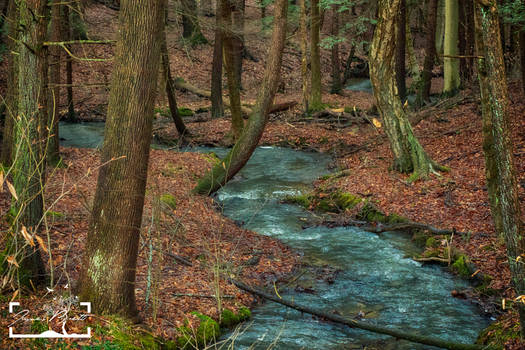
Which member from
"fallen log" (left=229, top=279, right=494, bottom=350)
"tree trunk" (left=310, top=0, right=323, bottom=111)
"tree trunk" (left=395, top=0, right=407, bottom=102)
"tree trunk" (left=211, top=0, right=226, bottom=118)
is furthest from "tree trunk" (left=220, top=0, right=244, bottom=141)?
"fallen log" (left=229, top=279, right=494, bottom=350)

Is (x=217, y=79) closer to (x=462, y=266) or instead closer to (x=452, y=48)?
(x=452, y=48)

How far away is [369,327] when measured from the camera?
674cm

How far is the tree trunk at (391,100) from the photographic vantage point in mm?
12375

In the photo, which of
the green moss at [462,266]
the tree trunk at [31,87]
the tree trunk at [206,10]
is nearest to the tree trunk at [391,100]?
the green moss at [462,266]

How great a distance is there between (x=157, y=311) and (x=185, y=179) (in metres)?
7.38

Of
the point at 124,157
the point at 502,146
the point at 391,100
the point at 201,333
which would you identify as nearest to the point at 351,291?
the point at 201,333

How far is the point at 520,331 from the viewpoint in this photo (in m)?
5.63

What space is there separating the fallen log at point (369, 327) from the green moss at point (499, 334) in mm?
164

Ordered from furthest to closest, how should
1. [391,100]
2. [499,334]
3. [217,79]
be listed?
1. [217,79]
2. [391,100]
3. [499,334]

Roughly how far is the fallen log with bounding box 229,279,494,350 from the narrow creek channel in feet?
0.43

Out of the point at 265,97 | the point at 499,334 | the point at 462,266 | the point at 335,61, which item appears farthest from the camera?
the point at 335,61

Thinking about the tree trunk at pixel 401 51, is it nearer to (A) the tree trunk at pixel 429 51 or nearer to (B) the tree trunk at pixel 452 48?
(A) the tree trunk at pixel 429 51

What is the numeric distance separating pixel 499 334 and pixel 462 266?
2804 mm

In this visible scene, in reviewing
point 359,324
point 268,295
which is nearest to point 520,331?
point 359,324
